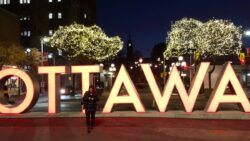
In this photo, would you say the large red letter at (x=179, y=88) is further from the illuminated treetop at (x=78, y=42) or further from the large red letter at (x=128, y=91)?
the illuminated treetop at (x=78, y=42)

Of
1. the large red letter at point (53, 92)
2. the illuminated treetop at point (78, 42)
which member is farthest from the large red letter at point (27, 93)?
the illuminated treetop at point (78, 42)

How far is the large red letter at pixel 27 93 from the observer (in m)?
26.5

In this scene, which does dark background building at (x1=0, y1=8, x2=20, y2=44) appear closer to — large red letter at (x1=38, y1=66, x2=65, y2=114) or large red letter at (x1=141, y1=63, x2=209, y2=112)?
large red letter at (x1=38, y1=66, x2=65, y2=114)

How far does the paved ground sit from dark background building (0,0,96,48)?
101815 millimetres

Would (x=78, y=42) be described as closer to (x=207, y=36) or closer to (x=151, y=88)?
(x=207, y=36)

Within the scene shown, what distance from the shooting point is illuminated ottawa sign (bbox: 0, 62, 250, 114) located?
25406 mm

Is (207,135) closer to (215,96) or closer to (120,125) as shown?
(120,125)

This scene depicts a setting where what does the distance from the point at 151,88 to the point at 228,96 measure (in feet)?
13.2

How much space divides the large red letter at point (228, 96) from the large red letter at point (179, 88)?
0.96 metres

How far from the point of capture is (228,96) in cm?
2531

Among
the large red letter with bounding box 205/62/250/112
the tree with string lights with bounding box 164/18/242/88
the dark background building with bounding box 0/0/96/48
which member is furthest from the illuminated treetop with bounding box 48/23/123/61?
the dark background building with bounding box 0/0/96/48

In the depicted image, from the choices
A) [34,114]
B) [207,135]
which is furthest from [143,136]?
[34,114]

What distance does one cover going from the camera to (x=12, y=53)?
56.9 m

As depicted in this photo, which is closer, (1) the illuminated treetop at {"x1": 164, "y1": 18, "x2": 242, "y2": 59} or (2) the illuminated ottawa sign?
(2) the illuminated ottawa sign
